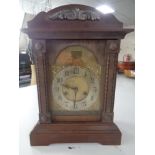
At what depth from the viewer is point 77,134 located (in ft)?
2.05

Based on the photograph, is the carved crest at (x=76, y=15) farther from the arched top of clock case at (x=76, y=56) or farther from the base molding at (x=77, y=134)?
the base molding at (x=77, y=134)

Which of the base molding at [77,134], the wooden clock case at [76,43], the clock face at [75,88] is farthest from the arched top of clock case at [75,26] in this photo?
the base molding at [77,134]

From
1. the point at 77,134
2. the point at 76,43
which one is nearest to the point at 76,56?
the point at 76,43

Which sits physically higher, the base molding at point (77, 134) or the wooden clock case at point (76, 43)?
the wooden clock case at point (76, 43)

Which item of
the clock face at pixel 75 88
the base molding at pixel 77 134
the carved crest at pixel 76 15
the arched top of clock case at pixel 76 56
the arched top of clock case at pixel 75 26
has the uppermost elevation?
the carved crest at pixel 76 15

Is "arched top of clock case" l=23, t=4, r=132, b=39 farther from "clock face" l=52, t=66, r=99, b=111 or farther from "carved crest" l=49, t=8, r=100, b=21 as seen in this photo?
"clock face" l=52, t=66, r=99, b=111

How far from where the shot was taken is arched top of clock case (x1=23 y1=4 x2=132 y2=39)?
58 cm

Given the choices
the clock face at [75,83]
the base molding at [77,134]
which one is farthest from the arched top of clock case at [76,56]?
the base molding at [77,134]

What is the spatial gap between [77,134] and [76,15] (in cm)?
33

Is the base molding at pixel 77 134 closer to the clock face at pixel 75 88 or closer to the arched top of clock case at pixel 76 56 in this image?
the clock face at pixel 75 88

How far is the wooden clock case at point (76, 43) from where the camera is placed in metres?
0.58

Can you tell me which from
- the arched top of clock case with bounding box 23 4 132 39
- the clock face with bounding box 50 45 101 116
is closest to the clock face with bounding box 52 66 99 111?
the clock face with bounding box 50 45 101 116
